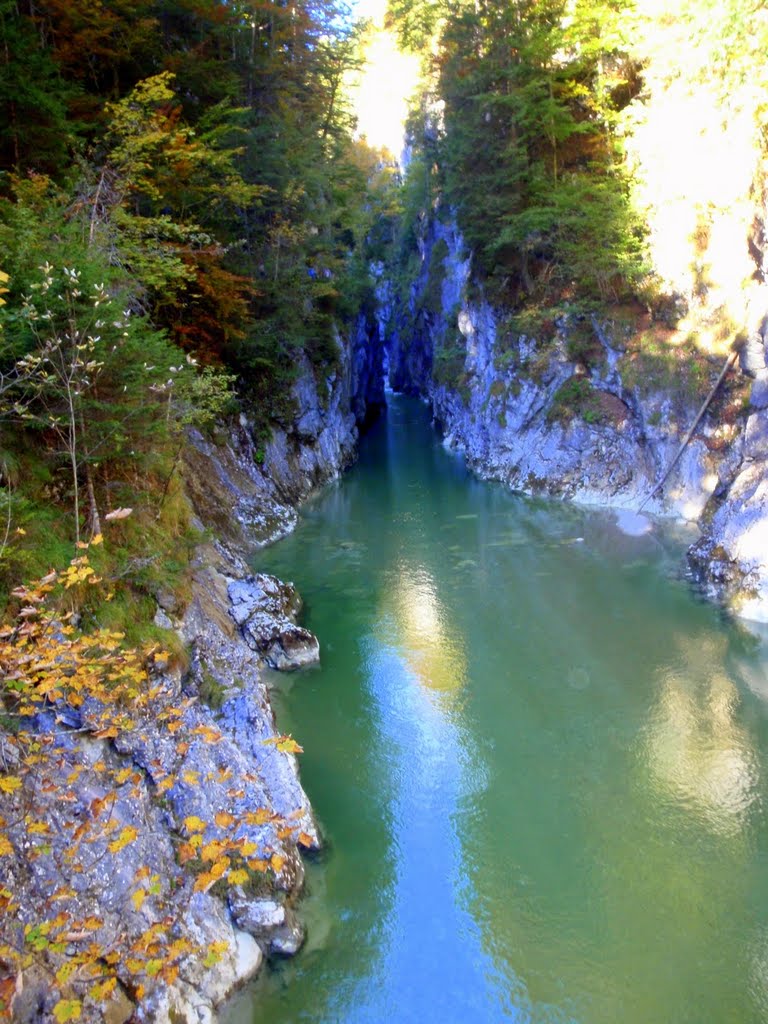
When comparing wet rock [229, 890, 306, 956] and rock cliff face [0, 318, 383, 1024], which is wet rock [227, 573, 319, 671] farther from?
wet rock [229, 890, 306, 956]

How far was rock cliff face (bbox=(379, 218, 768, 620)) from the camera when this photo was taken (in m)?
12.6

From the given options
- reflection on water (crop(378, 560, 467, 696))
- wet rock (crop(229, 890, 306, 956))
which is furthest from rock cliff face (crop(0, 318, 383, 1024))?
reflection on water (crop(378, 560, 467, 696))

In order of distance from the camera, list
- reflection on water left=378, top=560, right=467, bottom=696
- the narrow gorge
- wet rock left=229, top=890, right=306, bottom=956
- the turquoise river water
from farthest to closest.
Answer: reflection on water left=378, top=560, right=467, bottom=696, wet rock left=229, top=890, right=306, bottom=956, the turquoise river water, the narrow gorge

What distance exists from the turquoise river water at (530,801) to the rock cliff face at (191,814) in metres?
0.44

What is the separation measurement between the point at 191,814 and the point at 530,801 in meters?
3.69

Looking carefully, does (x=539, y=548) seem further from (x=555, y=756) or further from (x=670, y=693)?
(x=555, y=756)

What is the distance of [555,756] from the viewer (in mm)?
8109

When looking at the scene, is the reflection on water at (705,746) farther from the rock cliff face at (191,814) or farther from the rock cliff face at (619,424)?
the rock cliff face at (191,814)

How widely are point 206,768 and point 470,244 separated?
23.0 m

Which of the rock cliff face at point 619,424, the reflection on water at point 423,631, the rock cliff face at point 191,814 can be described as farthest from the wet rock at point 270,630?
the rock cliff face at point 619,424

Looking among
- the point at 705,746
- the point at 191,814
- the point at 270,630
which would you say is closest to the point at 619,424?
the point at 705,746

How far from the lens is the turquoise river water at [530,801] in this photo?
529cm

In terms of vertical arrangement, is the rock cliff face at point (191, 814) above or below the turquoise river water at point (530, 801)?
above

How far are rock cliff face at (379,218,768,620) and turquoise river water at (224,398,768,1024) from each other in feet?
5.49
